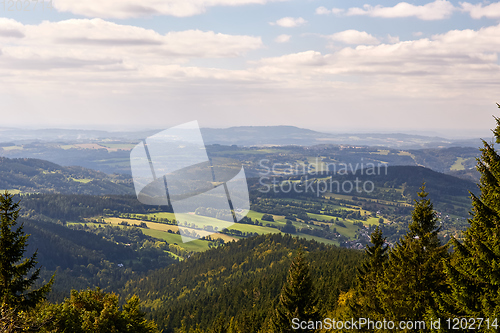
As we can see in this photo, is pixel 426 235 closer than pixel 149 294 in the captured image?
Yes

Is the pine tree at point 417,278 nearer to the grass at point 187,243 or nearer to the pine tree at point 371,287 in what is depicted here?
the pine tree at point 371,287

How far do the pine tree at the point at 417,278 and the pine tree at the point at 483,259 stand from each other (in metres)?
4.24

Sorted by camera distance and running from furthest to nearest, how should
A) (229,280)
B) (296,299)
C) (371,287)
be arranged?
1. (229,280)
2. (296,299)
3. (371,287)

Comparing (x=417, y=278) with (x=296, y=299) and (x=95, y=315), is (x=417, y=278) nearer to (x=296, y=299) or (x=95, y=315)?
(x=296, y=299)

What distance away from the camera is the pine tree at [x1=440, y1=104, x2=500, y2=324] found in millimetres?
13117

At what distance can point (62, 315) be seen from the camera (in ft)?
70.7

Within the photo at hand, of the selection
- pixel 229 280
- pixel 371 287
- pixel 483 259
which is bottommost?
pixel 229 280

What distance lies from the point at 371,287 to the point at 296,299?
5.69m

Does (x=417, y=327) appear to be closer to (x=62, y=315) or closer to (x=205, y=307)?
(x=62, y=315)

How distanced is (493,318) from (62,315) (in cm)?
2103

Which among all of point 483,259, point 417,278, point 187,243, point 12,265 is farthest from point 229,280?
point 483,259

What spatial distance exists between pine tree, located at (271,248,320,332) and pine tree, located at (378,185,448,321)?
27.2 ft

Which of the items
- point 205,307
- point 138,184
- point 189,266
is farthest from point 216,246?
point 138,184

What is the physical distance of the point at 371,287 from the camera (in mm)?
28156
